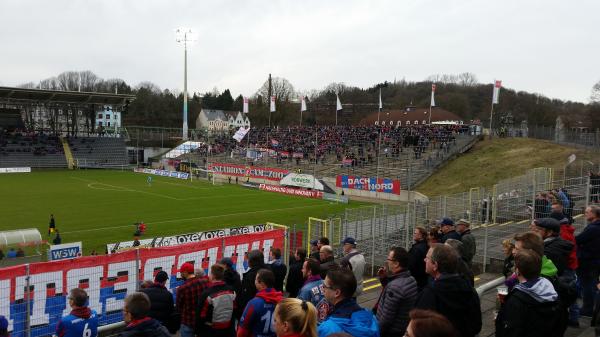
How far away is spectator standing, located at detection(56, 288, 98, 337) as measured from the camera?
17.9 ft

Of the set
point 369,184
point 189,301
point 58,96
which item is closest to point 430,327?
point 189,301

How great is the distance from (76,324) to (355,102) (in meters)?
106

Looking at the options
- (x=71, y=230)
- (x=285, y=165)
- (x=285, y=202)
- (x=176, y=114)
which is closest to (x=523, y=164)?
(x=285, y=202)

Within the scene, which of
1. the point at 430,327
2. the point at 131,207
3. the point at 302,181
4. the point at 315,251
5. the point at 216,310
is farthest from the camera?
the point at 302,181

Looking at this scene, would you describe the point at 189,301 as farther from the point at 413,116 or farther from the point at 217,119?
the point at 217,119

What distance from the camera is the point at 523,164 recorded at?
43094 millimetres

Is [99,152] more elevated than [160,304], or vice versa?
[160,304]

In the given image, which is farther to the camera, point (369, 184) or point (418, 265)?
point (369, 184)

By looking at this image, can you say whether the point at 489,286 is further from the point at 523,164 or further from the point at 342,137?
the point at 342,137

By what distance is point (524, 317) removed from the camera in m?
4.10

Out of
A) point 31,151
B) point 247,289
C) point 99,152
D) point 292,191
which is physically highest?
point 247,289

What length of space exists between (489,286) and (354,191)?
41032 millimetres

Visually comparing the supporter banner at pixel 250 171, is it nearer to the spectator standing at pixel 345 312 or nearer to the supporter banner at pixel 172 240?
the supporter banner at pixel 172 240

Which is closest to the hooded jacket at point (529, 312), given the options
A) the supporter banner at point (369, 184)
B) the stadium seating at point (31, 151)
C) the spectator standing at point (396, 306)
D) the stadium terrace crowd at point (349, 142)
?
the spectator standing at point (396, 306)
